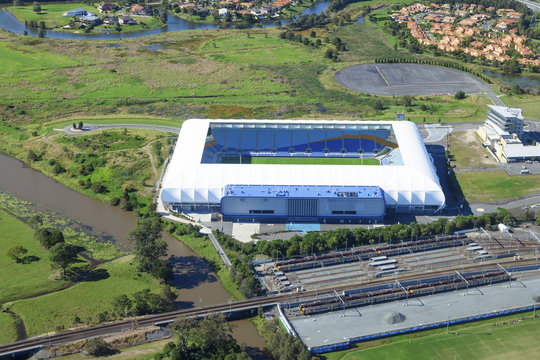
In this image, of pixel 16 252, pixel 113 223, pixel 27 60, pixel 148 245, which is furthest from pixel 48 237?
pixel 27 60

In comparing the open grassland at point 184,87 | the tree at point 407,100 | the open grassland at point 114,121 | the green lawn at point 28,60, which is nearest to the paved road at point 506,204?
the open grassland at point 184,87

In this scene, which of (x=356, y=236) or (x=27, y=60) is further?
(x=27, y=60)

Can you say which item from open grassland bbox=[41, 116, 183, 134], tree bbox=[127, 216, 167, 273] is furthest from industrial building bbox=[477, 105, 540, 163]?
tree bbox=[127, 216, 167, 273]

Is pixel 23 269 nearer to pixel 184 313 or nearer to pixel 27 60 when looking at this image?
pixel 184 313

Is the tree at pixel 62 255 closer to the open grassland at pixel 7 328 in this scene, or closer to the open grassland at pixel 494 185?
the open grassland at pixel 7 328

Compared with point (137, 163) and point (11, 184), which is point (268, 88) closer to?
point (137, 163)

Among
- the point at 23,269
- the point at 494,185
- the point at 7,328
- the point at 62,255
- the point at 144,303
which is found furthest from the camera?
the point at 494,185

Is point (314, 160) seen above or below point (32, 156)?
above
